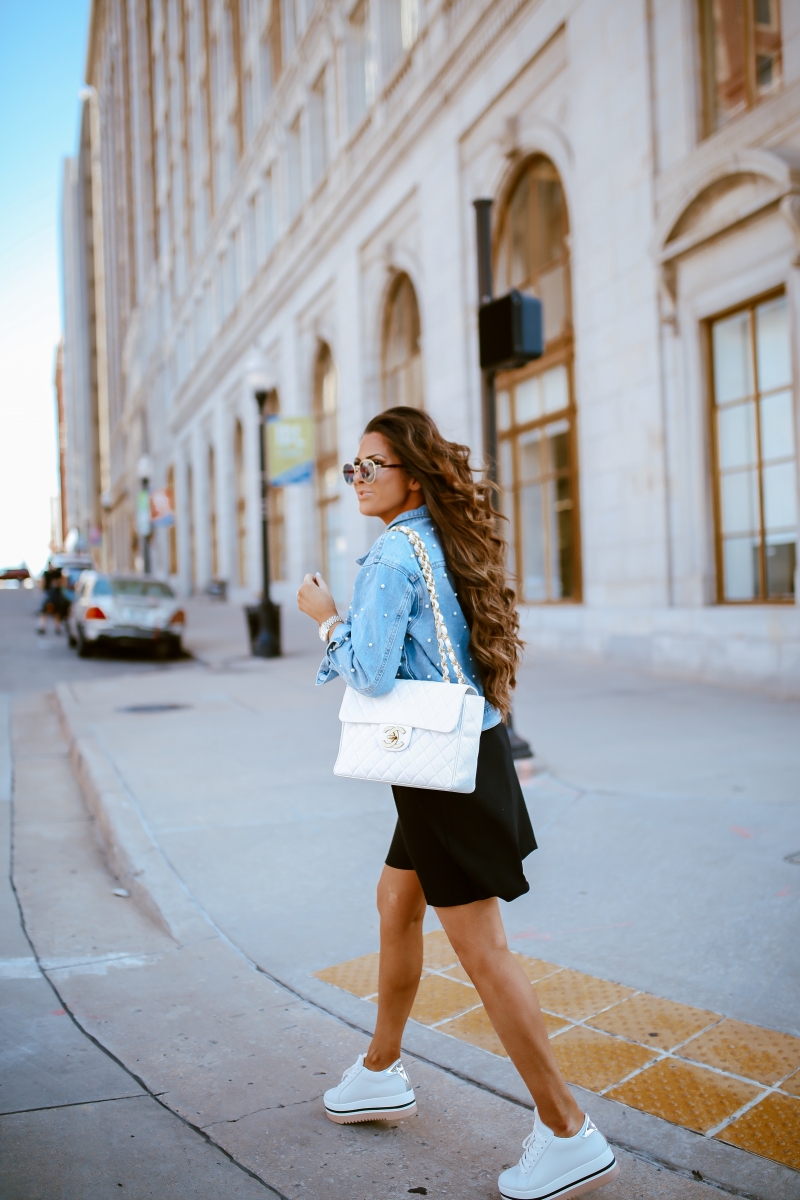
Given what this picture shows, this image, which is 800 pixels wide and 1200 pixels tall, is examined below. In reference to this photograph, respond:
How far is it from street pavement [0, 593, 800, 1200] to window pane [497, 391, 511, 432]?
8.77 meters

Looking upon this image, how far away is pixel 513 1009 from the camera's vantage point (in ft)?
7.98

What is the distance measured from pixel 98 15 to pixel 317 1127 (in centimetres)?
9020

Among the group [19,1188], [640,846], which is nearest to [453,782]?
[19,1188]

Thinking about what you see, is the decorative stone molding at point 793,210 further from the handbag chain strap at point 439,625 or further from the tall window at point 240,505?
the tall window at point 240,505

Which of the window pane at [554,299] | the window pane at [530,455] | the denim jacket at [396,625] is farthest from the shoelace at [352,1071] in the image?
the window pane at [530,455]

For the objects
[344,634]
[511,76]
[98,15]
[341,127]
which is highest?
[98,15]

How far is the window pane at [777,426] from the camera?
1030 cm

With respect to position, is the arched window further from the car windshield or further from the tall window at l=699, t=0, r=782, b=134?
the tall window at l=699, t=0, r=782, b=134

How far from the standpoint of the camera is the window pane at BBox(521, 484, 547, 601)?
15.5 meters

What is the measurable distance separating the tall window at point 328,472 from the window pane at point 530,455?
30.2 feet

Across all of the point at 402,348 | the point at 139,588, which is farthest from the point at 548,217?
the point at 139,588

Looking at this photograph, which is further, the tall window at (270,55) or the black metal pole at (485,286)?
the tall window at (270,55)

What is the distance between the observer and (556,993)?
140 inches

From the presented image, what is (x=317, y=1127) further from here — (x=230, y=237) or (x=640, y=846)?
(x=230, y=237)
